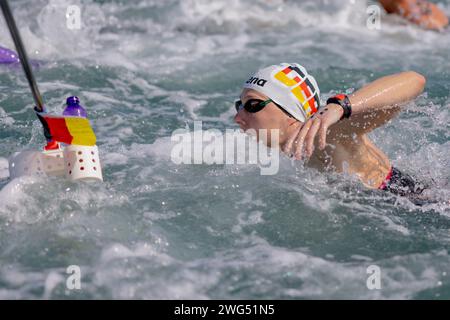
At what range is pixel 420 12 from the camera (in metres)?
11.4

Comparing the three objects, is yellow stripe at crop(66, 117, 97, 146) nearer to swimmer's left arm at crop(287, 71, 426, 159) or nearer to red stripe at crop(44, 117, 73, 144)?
red stripe at crop(44, 117, 73, 144)

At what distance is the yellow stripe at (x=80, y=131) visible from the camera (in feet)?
13.9

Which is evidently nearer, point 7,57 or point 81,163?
point 81,163

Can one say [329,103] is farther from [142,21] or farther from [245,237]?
[142,21]

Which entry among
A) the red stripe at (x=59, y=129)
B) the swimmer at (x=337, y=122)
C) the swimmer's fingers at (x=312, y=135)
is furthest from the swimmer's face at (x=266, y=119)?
the red stripe at (x=59, y=129)

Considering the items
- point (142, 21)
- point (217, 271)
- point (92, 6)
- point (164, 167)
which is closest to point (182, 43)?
point (142, 21)

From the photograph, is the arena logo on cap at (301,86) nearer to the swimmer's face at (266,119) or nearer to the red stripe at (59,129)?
the swimmer's face at (266,119)

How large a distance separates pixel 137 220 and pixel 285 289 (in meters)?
1.18

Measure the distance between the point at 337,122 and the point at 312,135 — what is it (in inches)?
28.3

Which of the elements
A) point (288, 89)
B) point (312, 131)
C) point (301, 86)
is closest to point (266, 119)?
point (288, 89)

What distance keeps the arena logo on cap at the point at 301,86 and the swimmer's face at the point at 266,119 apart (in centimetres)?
16

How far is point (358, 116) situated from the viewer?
5.08 metres

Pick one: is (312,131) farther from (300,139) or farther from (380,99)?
(380,99)

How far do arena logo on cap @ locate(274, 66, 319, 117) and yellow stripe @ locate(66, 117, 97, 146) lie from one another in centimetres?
156
